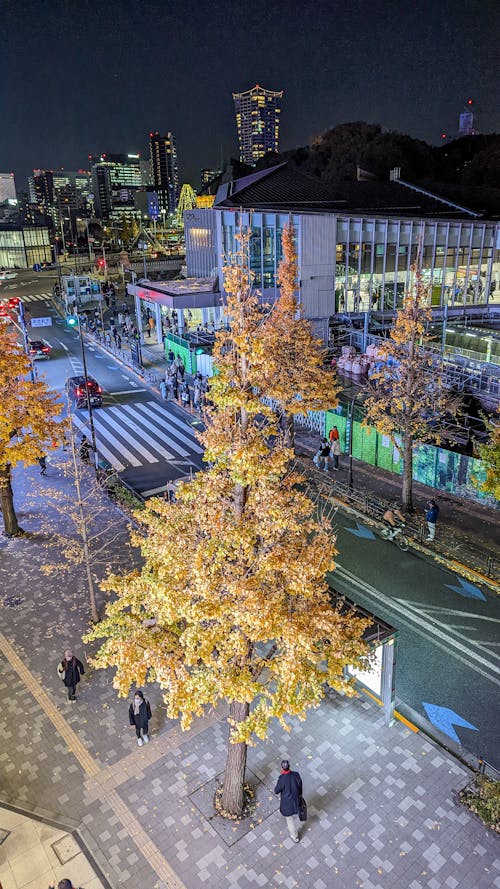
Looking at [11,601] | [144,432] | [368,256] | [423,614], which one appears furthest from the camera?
[368,256]

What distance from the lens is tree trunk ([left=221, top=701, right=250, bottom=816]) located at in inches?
358

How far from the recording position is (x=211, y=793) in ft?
32.2

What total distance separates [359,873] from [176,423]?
2272 centimetres

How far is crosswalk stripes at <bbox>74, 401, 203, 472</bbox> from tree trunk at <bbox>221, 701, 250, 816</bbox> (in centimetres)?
1590

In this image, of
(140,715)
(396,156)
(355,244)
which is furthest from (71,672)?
(396,156)

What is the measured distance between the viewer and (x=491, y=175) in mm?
70312

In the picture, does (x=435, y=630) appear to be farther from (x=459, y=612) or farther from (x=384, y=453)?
(x=384, y=453)

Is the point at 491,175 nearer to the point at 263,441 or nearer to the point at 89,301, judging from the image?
the point at 89,301

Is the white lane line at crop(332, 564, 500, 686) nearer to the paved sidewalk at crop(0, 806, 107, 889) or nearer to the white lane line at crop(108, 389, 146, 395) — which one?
the paved sidewalk at crop(0, 806, 107, 889)

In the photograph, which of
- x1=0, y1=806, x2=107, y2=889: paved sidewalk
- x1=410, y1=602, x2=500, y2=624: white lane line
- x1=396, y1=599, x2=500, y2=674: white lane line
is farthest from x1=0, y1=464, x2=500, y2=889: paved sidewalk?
x1=410, y1=602, x2=500, y2=624: white lane line

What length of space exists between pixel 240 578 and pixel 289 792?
3.44 metres

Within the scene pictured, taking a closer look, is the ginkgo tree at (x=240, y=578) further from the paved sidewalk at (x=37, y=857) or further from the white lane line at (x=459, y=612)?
the white lane line at (x=459, y=612)

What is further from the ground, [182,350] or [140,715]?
[182,350]

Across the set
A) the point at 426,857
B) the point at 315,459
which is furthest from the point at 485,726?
the point at 315,459
